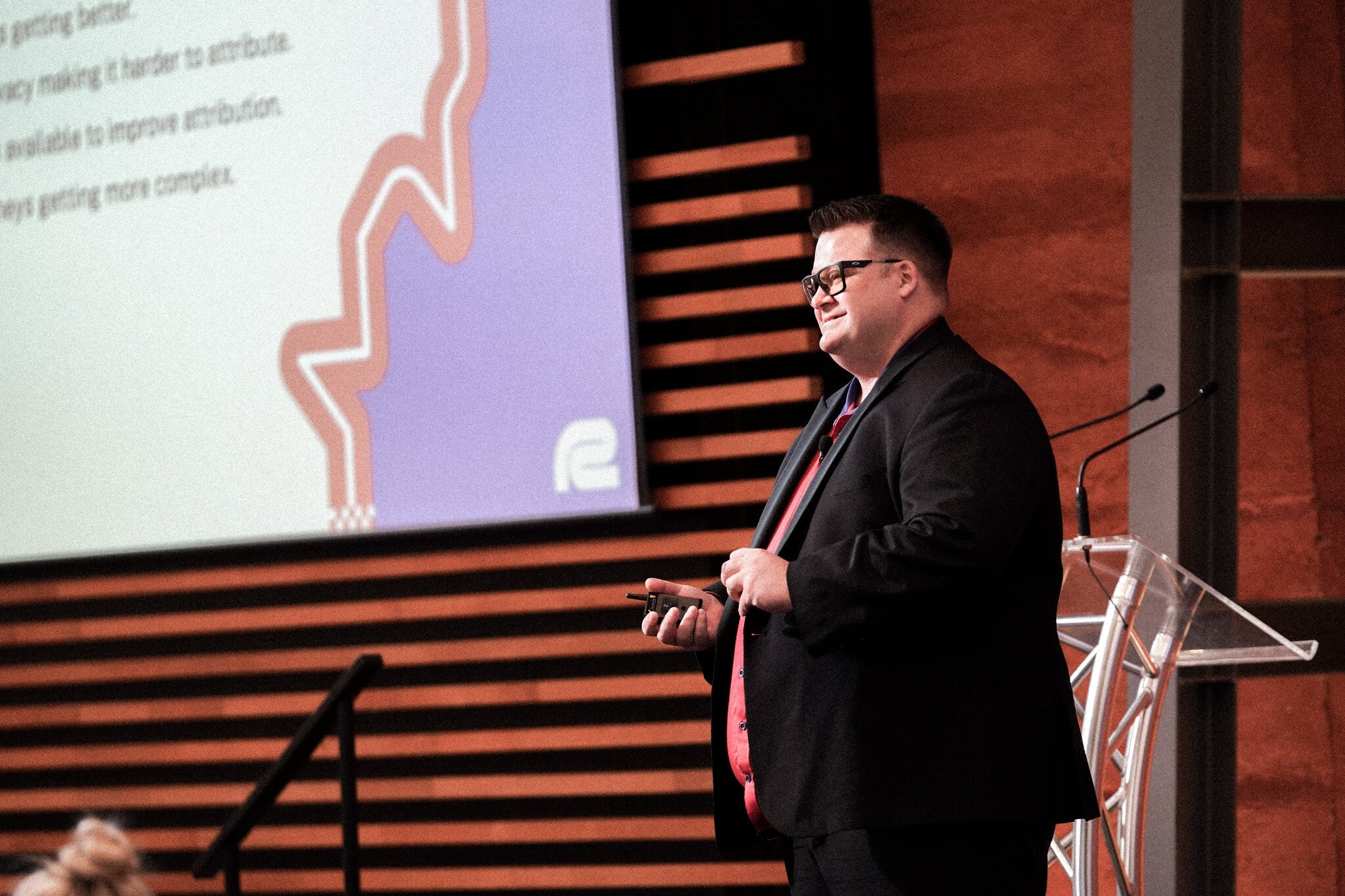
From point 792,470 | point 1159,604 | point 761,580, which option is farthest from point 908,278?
point 1159,604

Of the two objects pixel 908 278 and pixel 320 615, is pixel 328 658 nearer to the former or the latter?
pixel 320 615

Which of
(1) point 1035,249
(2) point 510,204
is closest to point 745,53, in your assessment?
(2) point 510,204

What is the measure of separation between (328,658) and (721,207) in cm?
188

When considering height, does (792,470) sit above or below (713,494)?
above

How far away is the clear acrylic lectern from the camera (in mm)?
2361

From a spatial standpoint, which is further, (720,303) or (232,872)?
(720,303)

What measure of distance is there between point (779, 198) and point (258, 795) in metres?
2.07

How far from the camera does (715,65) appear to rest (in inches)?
152

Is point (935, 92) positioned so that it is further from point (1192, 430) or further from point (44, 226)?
point (44, 226)

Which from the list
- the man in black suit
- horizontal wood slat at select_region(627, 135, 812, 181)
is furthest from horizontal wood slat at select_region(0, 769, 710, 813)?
the man in black suit

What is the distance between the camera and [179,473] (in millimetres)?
4355

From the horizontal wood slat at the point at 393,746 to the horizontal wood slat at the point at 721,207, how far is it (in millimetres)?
1453

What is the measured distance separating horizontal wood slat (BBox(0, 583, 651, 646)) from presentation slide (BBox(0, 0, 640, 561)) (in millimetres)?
266

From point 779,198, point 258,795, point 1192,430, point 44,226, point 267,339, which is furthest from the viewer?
point 44,226
